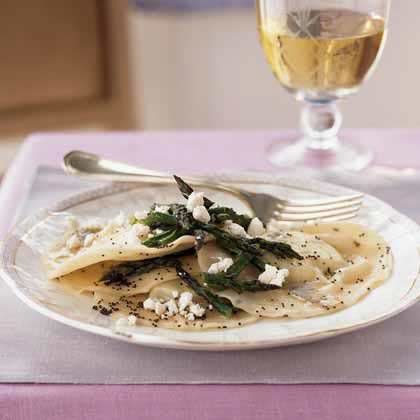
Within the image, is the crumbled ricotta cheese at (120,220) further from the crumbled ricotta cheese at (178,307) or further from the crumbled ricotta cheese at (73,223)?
the crumbled ricotta cheese at (178,307)

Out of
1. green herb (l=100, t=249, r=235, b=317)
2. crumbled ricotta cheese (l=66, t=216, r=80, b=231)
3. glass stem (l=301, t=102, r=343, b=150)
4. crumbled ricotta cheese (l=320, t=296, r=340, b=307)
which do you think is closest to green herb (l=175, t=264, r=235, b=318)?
green herb (l=100, t=249, r=235, b=317)

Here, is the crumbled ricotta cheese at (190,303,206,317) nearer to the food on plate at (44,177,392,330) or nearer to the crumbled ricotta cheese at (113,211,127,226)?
the food on plate at (44,177,392,330)

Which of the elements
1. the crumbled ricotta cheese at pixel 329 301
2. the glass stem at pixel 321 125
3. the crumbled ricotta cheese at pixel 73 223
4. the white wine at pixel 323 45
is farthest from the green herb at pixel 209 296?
the glass stem at pixel 321 125

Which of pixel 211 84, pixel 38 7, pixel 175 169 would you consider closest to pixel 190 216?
pixel 175 169


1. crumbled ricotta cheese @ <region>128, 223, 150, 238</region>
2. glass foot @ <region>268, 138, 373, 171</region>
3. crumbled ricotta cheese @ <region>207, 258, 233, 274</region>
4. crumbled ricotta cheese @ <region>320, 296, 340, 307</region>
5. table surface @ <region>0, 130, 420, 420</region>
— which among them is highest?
crumbled ricotta cheese @ <region>128, 223, 150, 238</region>

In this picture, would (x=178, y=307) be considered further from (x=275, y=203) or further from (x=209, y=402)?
(x=275, y=203)

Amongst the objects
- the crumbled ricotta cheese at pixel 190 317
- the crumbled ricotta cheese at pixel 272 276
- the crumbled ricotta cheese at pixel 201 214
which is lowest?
the crumbled ricotta cheese at pixel 190 317

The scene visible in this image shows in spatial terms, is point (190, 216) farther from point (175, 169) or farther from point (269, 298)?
point (175, 169)
